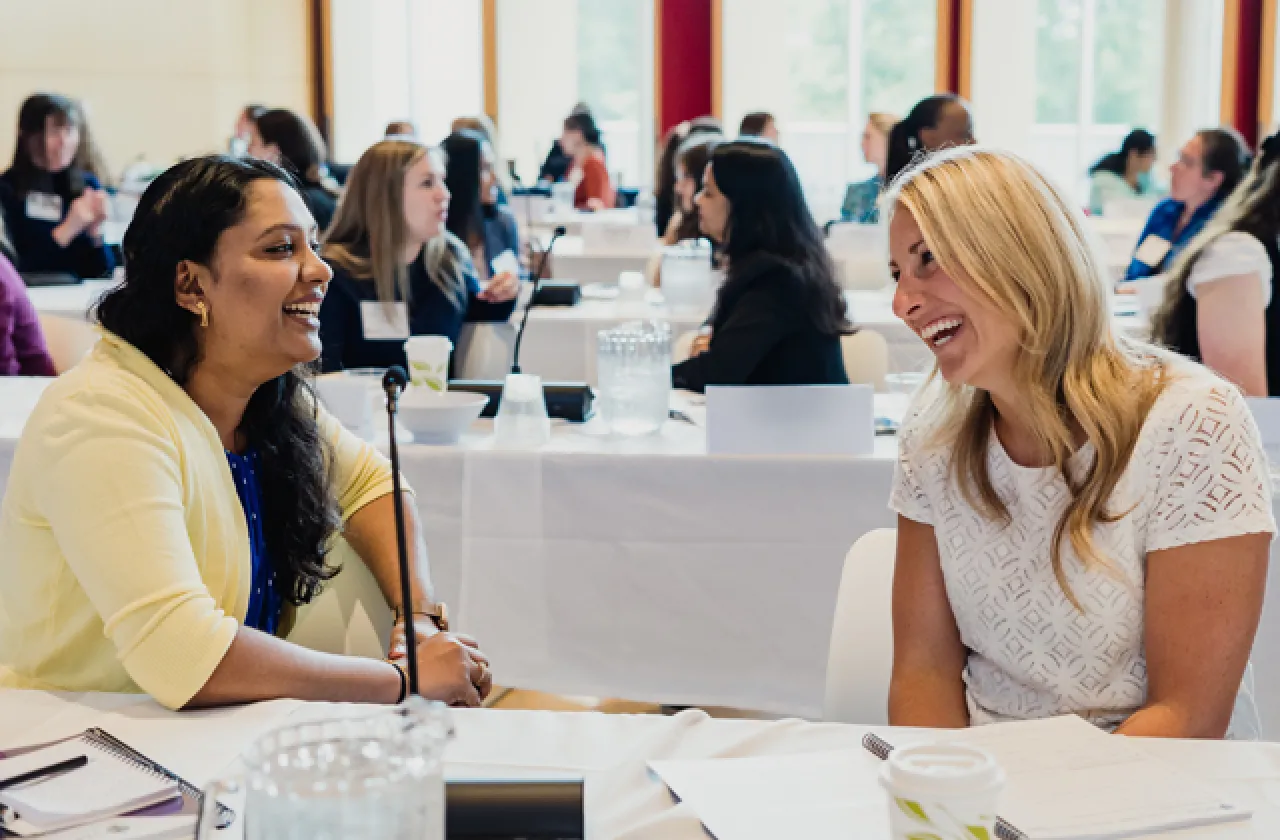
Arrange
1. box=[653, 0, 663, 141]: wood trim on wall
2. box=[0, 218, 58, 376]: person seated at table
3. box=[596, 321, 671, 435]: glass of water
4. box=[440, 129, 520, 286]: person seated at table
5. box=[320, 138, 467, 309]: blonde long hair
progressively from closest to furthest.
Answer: box=[596, 321, 671, 435]: glass of water < box=[0, 218, 58, 376]: person seated at table < box=[320, 138, 467, 309]: blonde long hair < box=[440, 129, 520, 286]: person seated at table < box=[653, 0, 663, 141]: wood trim on wall

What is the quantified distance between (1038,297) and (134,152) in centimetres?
951

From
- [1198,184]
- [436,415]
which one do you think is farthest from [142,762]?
[1198,184]

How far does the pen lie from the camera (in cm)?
116

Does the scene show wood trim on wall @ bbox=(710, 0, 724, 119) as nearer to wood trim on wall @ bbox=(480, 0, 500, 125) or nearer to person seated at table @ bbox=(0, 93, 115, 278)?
wood trim on wall @ bbox=(480, 0, 500, 125)

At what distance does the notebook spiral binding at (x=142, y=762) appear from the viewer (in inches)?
44.3

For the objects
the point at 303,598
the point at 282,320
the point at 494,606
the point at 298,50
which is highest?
the point at 298,50

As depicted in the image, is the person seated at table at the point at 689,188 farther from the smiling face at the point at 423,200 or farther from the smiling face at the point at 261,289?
the smiling face at the point at 261,289

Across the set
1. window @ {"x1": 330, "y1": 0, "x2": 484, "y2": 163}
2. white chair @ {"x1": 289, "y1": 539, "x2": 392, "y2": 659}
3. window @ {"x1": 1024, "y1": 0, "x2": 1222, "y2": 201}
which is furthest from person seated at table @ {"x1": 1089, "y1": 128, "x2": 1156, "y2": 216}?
white chair @ {"x1": 289, "y1": 539, "x2": 392, "y2": 659}

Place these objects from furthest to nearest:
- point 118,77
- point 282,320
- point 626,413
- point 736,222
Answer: point 118,77
point 736,222
point 626,413
point 282,320

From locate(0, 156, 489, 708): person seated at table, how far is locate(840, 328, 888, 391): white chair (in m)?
1.80

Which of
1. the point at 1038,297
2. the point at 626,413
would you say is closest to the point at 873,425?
the point at 626,413

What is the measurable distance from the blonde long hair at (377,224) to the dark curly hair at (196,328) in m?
2.00

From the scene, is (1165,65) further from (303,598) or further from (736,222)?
(303,598)

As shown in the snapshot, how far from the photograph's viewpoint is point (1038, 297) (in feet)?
4.83
